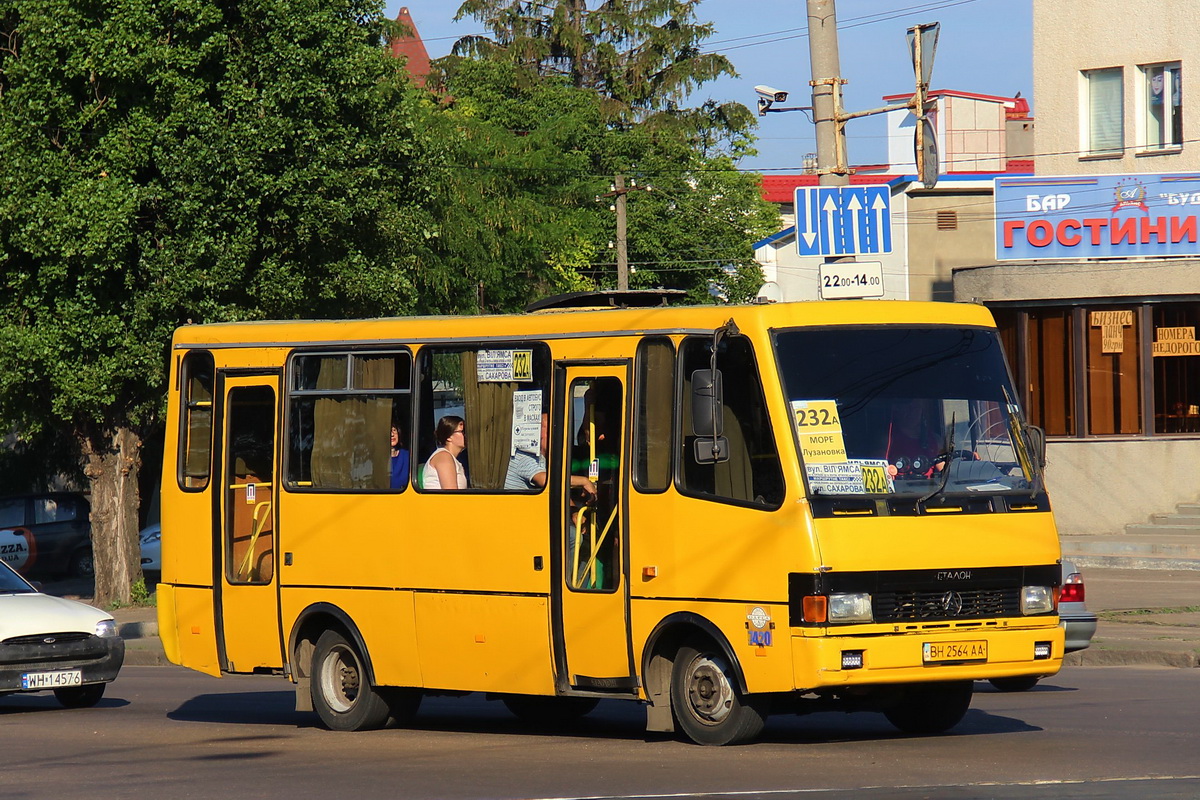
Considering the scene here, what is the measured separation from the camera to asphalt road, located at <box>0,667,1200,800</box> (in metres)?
9.23

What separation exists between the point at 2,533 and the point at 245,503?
901 inches

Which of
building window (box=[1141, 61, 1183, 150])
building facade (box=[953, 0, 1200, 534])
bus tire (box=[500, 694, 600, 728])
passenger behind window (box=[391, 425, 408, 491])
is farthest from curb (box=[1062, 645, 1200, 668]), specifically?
building window (box=[1141, 61, 1183, 150])

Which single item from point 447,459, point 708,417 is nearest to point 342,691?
point 447,459

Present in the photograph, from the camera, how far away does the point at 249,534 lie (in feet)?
44.3

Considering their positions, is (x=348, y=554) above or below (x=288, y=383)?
below

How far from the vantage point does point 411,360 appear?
41.4ft

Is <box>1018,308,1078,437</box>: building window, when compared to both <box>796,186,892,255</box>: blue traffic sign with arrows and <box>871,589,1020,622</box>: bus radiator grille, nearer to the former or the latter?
<box>796,186,892,255</box>: blue traffic sign with arrows

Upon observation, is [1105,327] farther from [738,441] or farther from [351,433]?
[738,441]

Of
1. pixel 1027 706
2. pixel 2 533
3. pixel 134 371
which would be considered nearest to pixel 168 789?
pixel 1027 706

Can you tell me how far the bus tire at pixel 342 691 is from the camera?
12.9m

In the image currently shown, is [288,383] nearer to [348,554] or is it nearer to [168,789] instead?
[348,554]

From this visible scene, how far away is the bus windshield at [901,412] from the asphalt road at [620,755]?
1606 mm

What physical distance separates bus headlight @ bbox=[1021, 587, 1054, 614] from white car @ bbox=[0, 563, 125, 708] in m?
8.29

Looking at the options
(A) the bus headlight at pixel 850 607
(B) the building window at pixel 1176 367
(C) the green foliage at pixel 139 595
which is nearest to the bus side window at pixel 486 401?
(A) the bus headlight at pixel 850 607
